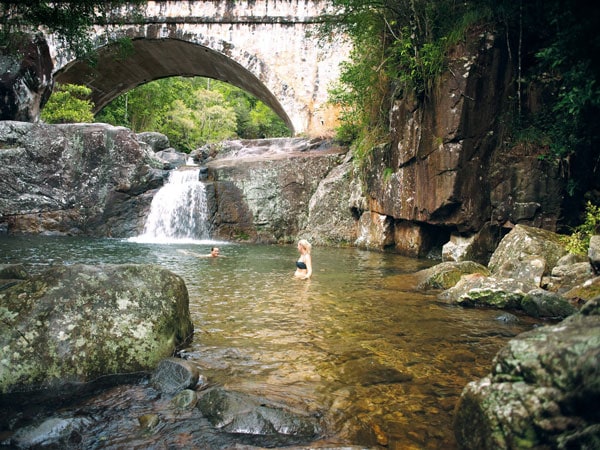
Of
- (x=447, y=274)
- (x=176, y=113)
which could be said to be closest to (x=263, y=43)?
(x=176, y=113)

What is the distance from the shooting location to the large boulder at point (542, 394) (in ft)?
6.61

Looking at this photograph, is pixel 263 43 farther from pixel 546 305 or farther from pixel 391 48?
pixel 546 305

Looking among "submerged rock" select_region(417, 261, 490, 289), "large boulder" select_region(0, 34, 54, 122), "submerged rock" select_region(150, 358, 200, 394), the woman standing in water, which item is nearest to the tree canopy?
"submerged rock" select_region(417, 261, 490, 289)

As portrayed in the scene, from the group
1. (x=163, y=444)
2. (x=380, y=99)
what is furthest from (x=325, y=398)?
(x=380, y=99)

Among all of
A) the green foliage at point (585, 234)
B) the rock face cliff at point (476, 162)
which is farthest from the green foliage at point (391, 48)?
the green foliage at point (585, 234)

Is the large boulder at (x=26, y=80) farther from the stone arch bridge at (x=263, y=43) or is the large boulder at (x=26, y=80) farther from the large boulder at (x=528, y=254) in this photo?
the large boulder at (x=528, y=254)

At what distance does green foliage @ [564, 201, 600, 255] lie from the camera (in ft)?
23.7

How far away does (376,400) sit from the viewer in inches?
123

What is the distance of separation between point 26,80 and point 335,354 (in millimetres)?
17386

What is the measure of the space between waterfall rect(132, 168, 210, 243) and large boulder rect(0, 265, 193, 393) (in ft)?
34.8

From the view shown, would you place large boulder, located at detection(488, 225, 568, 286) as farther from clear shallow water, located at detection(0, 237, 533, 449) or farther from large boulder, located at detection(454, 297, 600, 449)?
large boulder, located at detection(454, 297, 600, 449)

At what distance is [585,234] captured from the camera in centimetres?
789

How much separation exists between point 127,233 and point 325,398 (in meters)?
13.3

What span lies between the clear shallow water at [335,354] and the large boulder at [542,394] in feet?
1.27
